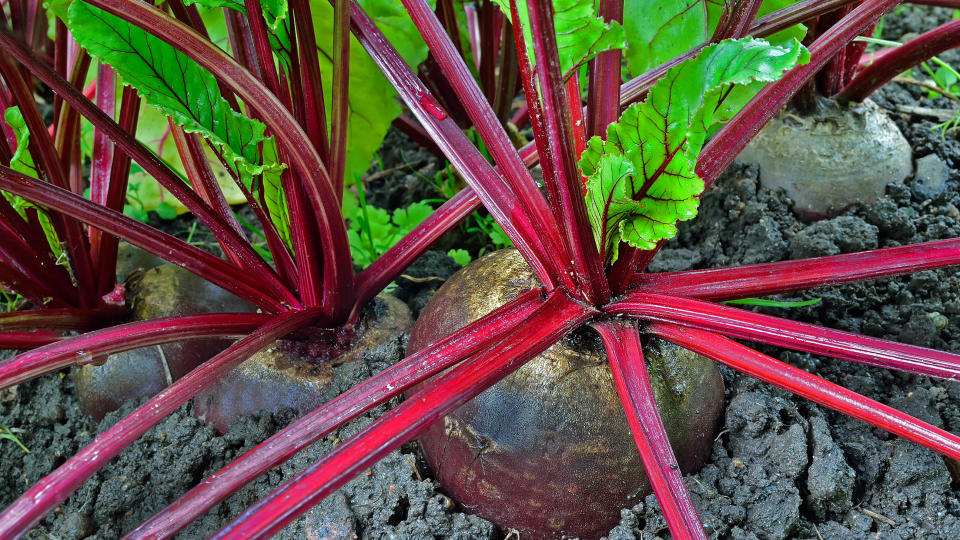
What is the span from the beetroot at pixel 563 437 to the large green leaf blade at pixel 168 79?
40 centimetres

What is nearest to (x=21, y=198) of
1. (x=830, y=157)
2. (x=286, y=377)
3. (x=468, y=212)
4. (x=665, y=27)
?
(x=286, y=377)

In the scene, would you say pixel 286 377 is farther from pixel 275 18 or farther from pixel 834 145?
pixel 834 145

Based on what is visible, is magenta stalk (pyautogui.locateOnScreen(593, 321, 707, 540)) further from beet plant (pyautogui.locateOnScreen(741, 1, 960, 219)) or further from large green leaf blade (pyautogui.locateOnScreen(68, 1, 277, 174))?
beet plant (pyautogui.locateOnScreen(741, 1, 960, 219))

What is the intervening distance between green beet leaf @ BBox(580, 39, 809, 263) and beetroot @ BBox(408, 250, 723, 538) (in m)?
0.21

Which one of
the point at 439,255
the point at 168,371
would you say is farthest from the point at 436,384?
the point at 439,255

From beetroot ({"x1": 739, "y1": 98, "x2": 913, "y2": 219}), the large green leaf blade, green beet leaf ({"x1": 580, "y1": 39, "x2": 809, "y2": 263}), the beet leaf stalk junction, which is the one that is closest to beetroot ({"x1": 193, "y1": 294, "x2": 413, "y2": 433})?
the beet leaf stalk junction

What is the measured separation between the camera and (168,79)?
1.04m

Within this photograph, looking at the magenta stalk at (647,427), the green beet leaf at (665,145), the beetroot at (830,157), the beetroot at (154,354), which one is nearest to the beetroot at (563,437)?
the magenta stalk at (647,427)

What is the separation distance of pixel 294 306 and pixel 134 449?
34 cm

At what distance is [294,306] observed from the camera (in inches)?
51.4

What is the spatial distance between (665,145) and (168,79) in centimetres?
64

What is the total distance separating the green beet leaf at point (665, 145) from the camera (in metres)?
0.87

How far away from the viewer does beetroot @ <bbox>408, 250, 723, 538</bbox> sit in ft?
3.51

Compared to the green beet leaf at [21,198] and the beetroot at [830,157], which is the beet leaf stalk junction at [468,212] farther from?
the beetroot at [830,157]
